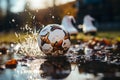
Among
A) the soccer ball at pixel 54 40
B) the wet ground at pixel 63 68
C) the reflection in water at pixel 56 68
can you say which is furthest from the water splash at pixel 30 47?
the reflection in water at pixel 56 68

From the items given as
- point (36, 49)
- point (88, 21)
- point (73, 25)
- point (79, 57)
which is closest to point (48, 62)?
point (79, 57)

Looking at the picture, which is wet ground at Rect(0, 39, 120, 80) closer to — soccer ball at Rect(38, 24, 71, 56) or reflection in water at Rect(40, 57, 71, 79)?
reflection in water at Rect(40, 57, 71, 79)

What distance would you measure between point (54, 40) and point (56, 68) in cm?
191

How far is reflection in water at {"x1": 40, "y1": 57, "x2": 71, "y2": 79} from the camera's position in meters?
8.49

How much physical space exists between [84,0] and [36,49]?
1527 inches

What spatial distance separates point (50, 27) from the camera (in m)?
11.6

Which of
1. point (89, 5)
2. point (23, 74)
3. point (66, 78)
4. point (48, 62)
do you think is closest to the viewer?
point (66, 78)

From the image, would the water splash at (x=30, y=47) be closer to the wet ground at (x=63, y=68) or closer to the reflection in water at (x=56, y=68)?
the wet ground at (x=63, y=68)

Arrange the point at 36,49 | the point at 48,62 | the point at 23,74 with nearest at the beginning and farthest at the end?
1. the point at 23,74
2. the point at 48,62
3. the point at 36,49

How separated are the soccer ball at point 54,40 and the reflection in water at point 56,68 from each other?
0.31 m

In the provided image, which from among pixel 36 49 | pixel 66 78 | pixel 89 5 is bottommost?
pixel 66 78

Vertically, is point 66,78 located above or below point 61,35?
below

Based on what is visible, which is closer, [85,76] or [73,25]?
[85,76]

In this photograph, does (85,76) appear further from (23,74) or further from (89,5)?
(89,5)
